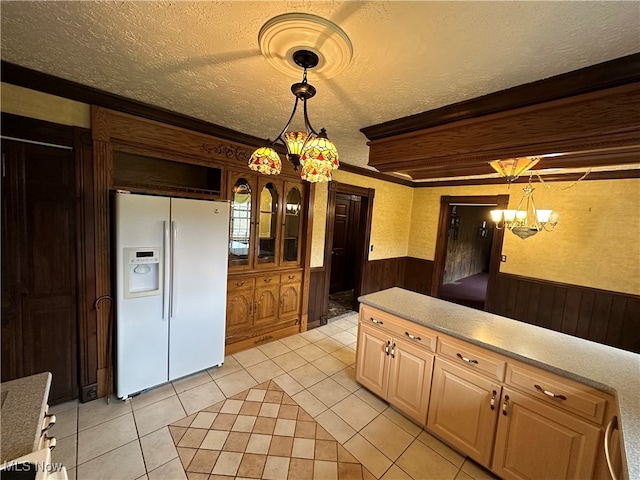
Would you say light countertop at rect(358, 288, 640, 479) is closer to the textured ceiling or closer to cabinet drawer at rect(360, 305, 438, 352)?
cabinet drawer at rect(360, 305, 438, 352)

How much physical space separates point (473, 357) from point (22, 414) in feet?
7.29

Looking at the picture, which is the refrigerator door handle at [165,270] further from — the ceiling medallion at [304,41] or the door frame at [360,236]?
the door frame at [360,236]

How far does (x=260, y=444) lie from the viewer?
1.85 meters

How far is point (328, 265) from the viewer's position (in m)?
3.91

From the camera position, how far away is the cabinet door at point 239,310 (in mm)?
2932

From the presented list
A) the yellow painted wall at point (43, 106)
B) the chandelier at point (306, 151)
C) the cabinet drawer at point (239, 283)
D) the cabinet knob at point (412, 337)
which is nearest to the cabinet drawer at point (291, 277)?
the cabinet drawer at point (239, 283)

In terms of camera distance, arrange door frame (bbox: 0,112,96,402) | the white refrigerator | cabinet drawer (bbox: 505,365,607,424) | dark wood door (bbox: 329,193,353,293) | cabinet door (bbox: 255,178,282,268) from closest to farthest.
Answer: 1. cabinet drawer (bbox: 505,365,607,424)
2. door frame (bbox: 0,112,96,402)
3. the white refrigerator
4. cabinet door (bbox: 255,178,282,268)
5. dark wood door (bbox: 329,193,353,293)

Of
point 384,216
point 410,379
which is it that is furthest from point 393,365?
point 384,216

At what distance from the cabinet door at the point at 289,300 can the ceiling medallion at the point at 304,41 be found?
8.46 feet

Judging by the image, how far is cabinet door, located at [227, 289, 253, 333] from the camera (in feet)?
9.62

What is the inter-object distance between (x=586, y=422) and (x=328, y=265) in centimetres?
291

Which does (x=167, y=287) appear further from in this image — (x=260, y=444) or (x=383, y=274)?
(x=383, y=274)

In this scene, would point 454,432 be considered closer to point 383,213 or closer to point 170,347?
point 170,347

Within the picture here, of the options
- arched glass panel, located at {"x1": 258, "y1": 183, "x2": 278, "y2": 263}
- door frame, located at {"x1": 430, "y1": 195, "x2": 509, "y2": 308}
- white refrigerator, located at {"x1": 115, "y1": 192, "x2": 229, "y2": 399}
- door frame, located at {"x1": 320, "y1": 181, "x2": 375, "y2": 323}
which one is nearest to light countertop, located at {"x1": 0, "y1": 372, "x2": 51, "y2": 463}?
white refrigerator, located at {"x1": 115, "y1": 192, "x2": 229, "y2": 399}
